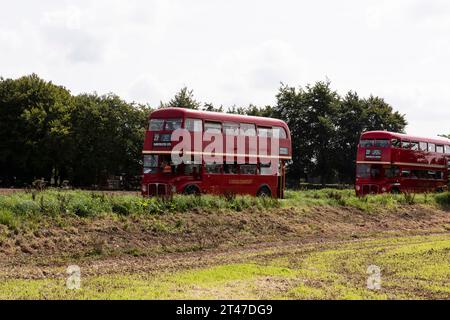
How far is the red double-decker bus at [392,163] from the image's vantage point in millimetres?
39688

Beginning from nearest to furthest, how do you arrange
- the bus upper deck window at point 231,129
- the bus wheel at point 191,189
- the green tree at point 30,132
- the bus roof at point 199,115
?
the bus roof at point 199,115
the bus wheel at point 191,189
the bus upper deck window at point 231,129
the green tree at point 30,132

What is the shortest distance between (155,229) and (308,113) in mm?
46911

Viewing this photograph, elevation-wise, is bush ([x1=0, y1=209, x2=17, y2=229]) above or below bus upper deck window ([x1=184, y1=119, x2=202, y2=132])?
below

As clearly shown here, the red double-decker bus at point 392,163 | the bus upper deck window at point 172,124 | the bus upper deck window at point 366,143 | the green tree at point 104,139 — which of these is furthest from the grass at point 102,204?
the green tree at point 104,139

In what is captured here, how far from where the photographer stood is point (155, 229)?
63.4 ft

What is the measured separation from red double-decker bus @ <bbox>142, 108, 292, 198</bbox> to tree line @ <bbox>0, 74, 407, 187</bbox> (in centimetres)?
2392

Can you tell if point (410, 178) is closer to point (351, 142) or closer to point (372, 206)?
point (372, 206)

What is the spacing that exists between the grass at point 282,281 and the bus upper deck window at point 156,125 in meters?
11.7

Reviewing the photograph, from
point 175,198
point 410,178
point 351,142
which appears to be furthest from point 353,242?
point 351,142

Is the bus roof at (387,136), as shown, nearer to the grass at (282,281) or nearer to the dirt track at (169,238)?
the dirt track at (169,238)

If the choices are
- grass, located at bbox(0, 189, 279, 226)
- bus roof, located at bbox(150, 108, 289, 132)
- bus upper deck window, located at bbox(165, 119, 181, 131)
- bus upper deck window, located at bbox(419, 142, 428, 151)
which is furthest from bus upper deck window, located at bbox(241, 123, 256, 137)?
bus upper deck window, located at bbox(419, 142, 428, 151)

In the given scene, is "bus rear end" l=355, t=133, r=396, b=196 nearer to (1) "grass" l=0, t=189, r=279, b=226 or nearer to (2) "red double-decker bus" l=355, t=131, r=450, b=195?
(2) "red double-decker bus" l=355, t=131, r=450, b=195

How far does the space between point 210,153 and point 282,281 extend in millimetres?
16390

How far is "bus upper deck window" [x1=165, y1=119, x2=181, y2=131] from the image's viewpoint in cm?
2749
